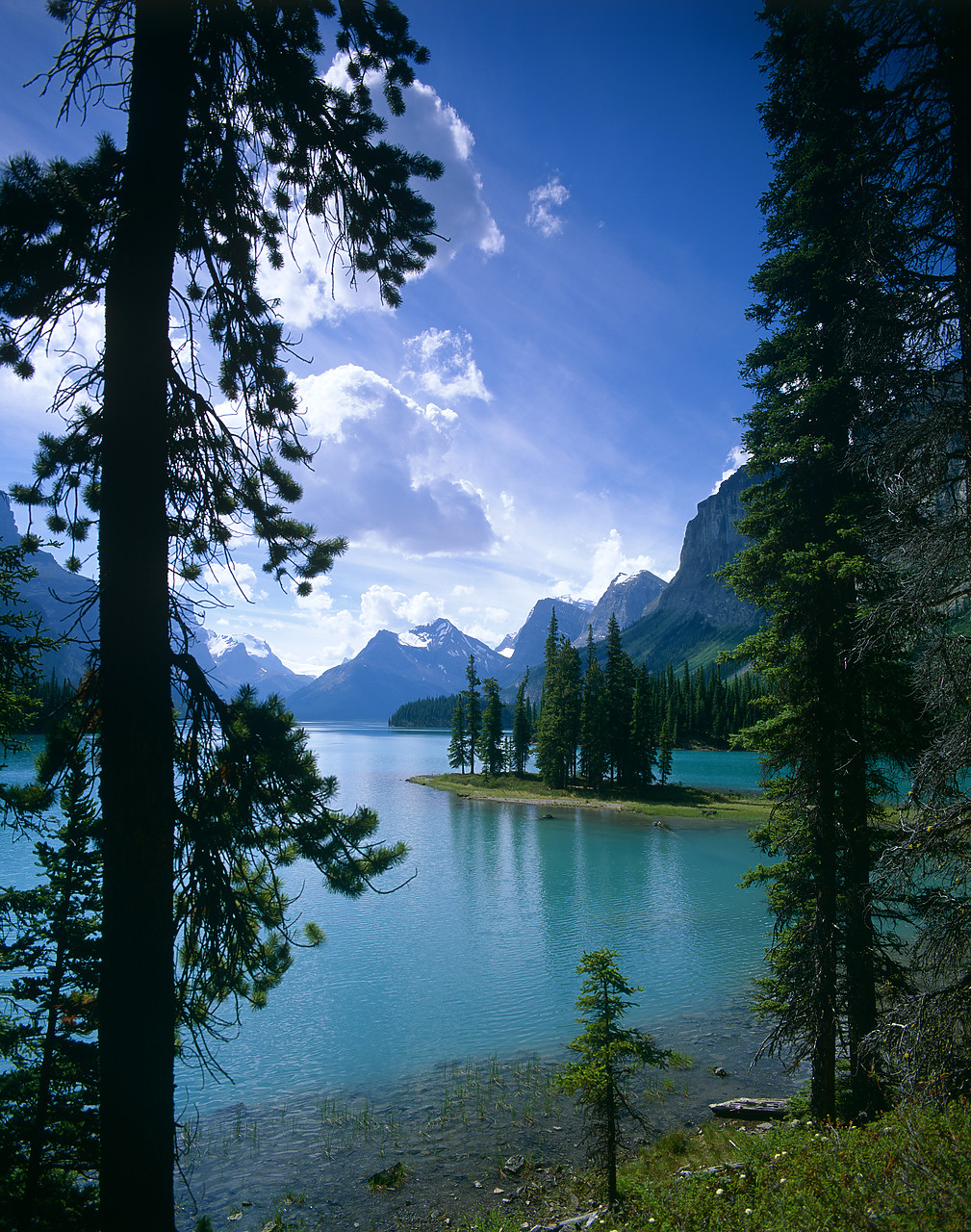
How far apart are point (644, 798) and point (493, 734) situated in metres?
20.9

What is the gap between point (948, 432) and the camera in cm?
620

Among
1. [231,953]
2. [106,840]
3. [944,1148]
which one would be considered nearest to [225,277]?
[106,840]

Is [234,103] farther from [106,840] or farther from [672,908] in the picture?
[672,908]

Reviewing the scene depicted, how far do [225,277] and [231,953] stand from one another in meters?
A: 6.13

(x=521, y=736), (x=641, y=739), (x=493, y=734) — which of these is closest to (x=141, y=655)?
(x=641, y=739)

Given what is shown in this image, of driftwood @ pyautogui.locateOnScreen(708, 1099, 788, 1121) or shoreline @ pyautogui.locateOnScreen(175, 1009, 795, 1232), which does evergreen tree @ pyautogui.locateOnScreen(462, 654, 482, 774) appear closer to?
shoreline @ pyautogui.locateOnScreen(175, 1009, 795, 1232)

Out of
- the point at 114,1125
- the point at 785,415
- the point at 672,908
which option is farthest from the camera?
the point at 672,908

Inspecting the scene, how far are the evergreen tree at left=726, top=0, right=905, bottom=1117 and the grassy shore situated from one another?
39.9 metres

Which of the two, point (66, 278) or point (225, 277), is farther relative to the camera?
point (225, 277)

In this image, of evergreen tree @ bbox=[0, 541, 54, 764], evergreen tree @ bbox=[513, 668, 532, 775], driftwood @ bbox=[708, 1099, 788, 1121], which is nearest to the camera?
evergreen tree @ bbox=[0, 541, 54, 764]

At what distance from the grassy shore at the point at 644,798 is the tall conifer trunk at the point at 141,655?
48.9m

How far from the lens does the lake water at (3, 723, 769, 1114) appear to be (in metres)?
16.0

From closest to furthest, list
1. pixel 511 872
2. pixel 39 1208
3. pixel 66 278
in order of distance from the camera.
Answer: pixel 66 278
pixel 39 1208
pixel 511 872

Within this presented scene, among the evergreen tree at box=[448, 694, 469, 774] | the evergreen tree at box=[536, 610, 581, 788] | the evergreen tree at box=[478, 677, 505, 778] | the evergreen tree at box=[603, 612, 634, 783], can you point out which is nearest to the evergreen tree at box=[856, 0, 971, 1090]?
the evergreen tree at box=[603, 612, 634, 783]
